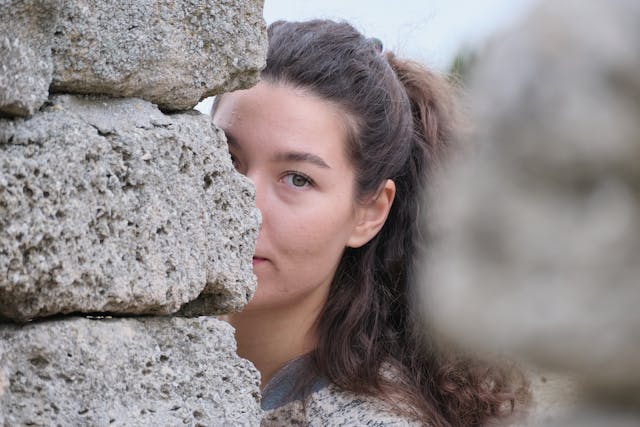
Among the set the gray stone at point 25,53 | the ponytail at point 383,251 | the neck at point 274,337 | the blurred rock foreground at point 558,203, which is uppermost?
the blurred rock foreground at point 558,203

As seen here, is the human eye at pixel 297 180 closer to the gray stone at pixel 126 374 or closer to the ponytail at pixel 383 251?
the ponytail at pixel 383 251

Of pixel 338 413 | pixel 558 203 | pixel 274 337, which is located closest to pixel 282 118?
pixel 274 337

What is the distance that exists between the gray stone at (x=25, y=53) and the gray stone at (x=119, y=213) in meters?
0.04

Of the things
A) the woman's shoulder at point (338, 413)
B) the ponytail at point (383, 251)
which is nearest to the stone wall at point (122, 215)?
the woman's shoulder at point (338, 413)

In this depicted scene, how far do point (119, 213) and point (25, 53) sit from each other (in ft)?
1.10

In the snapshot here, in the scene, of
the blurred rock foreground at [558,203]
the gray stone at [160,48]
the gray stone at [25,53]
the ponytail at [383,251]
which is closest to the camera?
the blurred rock foreground at [558,203]

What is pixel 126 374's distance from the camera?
1.87 m

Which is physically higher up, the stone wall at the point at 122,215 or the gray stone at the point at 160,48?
the gray stone at the point at 160,48

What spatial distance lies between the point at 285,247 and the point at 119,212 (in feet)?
3.87

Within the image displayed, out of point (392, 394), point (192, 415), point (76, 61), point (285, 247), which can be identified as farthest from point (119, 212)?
point (392, 394)

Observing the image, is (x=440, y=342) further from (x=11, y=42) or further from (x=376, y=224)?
(x=376, y=224)

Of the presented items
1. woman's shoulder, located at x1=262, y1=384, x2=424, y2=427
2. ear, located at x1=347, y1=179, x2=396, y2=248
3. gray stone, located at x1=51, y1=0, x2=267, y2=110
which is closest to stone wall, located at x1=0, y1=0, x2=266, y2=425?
gray stone, located at x1=51, y1=0, x2=267, y2=110

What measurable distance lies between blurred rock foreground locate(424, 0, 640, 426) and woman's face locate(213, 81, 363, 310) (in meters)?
2.33

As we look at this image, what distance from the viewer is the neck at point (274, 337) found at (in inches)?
129
